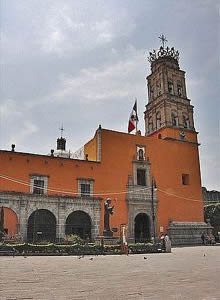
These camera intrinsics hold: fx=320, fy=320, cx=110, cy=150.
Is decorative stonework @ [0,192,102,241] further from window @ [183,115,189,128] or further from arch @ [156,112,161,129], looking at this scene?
window @ [183,115,189,128]

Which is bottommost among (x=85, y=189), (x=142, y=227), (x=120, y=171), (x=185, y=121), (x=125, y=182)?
(x=142, y=227)

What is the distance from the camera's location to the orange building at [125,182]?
2394 cm

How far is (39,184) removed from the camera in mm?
24734

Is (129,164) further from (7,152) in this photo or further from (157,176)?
(7,152)

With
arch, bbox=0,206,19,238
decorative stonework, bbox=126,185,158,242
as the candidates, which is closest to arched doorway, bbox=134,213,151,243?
decorative stonework, bbox=126,185,158,242

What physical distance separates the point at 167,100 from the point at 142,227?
13555mm

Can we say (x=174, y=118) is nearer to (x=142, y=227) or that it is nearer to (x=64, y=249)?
(x=142, y=227)

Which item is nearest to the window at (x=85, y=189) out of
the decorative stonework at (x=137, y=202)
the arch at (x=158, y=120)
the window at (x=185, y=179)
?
the decorative stonework at (x=137, y=202)

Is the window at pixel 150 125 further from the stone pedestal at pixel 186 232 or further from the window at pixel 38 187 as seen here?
the window at pixel 38 187

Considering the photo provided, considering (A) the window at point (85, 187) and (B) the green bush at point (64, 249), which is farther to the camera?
(A) the window at point (85, 187)

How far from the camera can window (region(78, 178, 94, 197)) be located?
26172mm

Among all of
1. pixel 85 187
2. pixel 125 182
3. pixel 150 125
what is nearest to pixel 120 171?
pixel 125 182

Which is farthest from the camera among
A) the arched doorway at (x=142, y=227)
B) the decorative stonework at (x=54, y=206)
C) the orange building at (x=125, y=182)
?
the arched doorway at (x=142, y=227)

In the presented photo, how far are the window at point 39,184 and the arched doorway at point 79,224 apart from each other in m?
3.01
